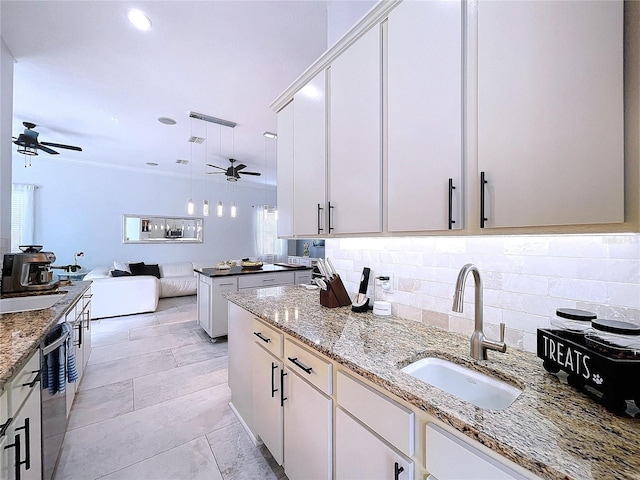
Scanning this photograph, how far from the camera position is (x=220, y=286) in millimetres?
3641

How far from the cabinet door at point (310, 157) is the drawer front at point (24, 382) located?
1.47 meters

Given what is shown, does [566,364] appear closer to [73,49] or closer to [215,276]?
[215,276]

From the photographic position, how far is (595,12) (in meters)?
0.72

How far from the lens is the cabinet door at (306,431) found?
112 centimetres

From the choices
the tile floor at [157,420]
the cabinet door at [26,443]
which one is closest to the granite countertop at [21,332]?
the cabinet door at [26,443]

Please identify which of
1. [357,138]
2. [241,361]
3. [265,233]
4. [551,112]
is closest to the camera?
[551,112]

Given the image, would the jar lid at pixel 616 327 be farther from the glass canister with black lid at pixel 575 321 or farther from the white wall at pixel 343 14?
the white wall at pixel 343 14

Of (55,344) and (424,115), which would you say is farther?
(55,344)

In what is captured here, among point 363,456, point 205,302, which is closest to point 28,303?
point 205,302

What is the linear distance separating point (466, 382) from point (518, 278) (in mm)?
466

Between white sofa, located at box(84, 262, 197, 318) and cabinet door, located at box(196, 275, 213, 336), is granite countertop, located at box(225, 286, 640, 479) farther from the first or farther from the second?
white sofa, located at box(84, 262, 197, 318)

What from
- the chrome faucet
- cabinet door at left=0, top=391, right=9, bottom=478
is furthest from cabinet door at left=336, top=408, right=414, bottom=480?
cabinet door at left=0, top=391, right=9, bottom=478

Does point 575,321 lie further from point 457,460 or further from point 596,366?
point 457,460

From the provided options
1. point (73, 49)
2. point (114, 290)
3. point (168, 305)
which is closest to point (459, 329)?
point (73, 49)
